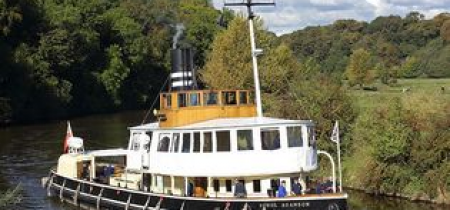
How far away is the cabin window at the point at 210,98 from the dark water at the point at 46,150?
8767 mm

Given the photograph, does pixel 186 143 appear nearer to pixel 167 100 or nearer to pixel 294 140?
pixel 167 100

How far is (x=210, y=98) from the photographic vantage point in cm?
3153

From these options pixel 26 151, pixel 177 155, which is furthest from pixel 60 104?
pixel 177 155

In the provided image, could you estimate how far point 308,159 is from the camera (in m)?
28.7

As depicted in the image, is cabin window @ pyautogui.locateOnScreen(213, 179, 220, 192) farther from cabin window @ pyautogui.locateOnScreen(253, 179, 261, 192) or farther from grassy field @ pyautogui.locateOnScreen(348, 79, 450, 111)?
grassy field @ pyautogui.locateOnScreen(348, 79, 450, 111)

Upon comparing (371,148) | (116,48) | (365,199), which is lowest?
(365,199)

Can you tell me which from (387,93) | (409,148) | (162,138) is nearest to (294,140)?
(162,138)

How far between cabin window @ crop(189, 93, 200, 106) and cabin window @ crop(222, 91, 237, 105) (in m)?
1.09

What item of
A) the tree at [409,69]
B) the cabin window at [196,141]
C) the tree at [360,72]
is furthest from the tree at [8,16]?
the cabin window at [196,141]

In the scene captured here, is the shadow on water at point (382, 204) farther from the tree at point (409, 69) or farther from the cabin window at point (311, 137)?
the tree at point (409, 69)

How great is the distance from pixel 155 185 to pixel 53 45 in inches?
2305

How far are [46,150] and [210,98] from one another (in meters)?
27.9

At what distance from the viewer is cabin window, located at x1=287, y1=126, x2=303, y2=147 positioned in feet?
92.9

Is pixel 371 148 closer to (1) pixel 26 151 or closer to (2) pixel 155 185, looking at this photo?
(2) pixel 155 185
